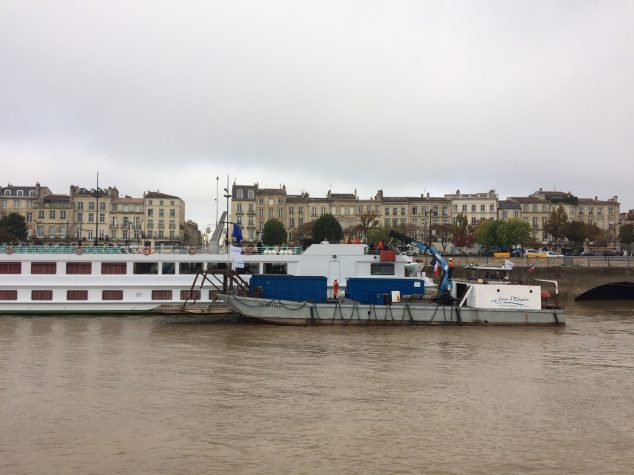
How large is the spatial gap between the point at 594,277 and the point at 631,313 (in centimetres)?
1364

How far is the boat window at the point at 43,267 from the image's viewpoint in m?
34.2

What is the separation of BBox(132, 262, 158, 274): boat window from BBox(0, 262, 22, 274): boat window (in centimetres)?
678

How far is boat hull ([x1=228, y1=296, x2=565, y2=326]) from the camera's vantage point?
30.9 m

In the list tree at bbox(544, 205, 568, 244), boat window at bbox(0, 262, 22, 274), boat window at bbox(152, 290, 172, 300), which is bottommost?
boat window at bbox(152, 290, 172, 300)

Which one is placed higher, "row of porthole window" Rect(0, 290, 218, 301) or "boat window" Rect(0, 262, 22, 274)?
"boat window" Rect(0, 262, 22, 274)

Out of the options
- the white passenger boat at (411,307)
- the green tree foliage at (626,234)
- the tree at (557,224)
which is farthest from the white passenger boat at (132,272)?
the green tree foliage at (626,234)

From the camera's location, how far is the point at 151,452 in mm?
12523

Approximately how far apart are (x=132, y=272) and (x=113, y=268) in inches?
46.9

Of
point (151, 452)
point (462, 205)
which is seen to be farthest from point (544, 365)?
point (462, 205)

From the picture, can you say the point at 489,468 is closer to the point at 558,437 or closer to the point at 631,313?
the point at 558,437

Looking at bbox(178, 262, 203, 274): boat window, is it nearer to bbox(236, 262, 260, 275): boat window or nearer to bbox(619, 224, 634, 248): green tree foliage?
bbox(236, 262, 260, 275): boat window

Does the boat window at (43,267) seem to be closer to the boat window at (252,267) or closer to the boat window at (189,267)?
the boat window at (189,267)

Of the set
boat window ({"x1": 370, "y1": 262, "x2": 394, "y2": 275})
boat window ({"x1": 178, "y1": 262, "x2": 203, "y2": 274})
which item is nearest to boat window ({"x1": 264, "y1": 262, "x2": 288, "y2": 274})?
boat window ({"x1": 178, "y1": 262, "x2": 203, "y2": 274})

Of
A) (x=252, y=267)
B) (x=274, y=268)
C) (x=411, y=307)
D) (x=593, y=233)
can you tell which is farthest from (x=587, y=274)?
(x=252, y=267)
